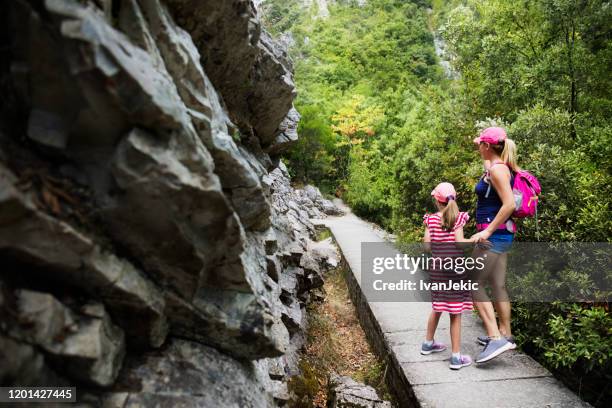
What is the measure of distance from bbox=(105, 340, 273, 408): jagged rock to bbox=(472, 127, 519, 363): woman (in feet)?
9.36

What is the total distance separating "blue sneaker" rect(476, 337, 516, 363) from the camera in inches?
185

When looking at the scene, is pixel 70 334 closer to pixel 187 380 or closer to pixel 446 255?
pixel 187 380

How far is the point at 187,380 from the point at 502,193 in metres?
3.47

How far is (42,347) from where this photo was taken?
200 centimetres

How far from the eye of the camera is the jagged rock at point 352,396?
184 inches

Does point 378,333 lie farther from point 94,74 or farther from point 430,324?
point 94,74

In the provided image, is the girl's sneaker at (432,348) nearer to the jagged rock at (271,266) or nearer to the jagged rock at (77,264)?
the jagged rock at (271,266)

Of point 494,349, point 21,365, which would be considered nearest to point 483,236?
point 494,349

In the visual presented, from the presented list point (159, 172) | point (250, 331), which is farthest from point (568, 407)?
point (159, 172)

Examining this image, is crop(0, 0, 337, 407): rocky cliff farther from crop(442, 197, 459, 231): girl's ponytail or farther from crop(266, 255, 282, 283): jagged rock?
crop(442, 197, 459, 231): girl's ponytail

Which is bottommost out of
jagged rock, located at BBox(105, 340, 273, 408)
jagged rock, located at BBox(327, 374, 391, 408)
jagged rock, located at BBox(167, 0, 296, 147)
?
jagged rock, located at BBox(327, 374, 391, 408)

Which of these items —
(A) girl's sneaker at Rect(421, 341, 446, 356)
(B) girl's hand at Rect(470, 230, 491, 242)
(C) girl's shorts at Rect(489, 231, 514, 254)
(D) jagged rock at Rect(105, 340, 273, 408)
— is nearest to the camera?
(D) jagged rock at Rect(105, 340, 273, 408)

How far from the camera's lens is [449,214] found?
4.61m

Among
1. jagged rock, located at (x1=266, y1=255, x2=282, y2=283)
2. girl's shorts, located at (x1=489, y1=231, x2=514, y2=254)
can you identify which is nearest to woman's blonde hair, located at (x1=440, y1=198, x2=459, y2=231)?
girl's shorts, located at (x1=489, y1=231, x2=514, y2=254)
